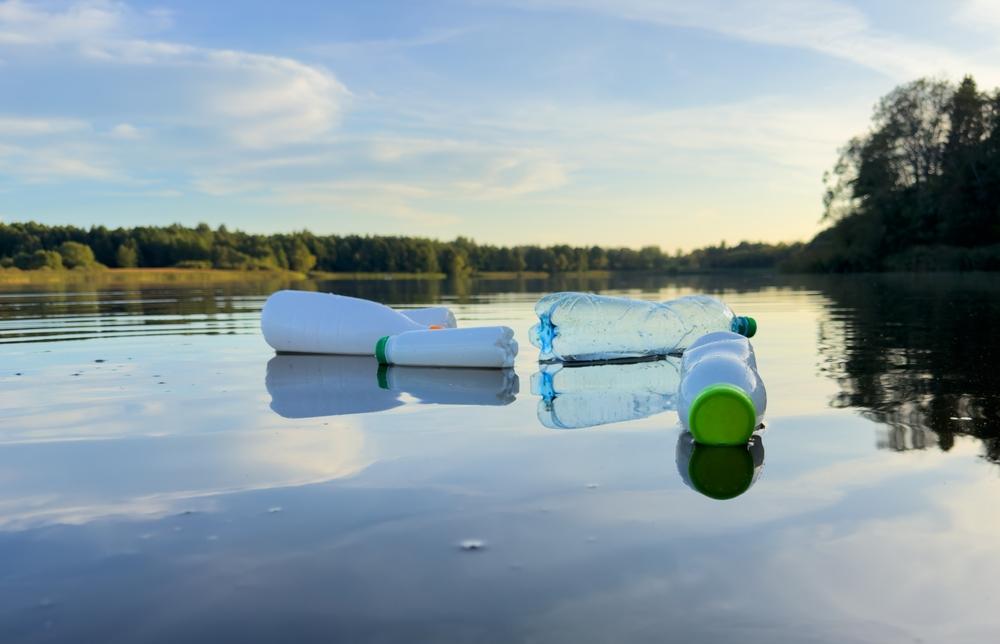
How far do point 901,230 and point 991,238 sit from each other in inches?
224

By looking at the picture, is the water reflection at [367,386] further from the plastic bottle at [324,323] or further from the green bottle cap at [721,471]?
the green bottle cap at [721,471]

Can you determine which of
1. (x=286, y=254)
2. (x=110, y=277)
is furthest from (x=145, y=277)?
(x=286, y=254)

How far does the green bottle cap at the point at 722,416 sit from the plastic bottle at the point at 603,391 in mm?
749

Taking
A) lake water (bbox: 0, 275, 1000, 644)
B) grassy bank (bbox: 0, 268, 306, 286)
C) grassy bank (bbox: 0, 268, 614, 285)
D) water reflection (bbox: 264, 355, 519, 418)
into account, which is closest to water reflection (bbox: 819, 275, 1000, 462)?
lake water (bbox: 0, 275, 1000, 644)

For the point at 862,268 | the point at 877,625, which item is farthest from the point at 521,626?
the point at 862,268

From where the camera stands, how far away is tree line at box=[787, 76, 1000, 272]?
48.8 m

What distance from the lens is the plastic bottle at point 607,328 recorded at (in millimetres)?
7398

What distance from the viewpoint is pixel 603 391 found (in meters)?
5.42

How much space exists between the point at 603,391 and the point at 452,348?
1.72 metres

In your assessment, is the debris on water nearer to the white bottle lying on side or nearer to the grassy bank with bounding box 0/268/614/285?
the white bottle lying on side

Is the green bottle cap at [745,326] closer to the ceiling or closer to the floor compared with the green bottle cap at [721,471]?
closer to the ceiling

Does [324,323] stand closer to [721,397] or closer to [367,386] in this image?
[367,386]

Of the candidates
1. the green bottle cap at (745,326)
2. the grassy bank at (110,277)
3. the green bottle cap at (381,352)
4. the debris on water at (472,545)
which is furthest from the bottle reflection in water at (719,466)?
the grassy bank at (110,277)

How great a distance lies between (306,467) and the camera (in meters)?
3.37
